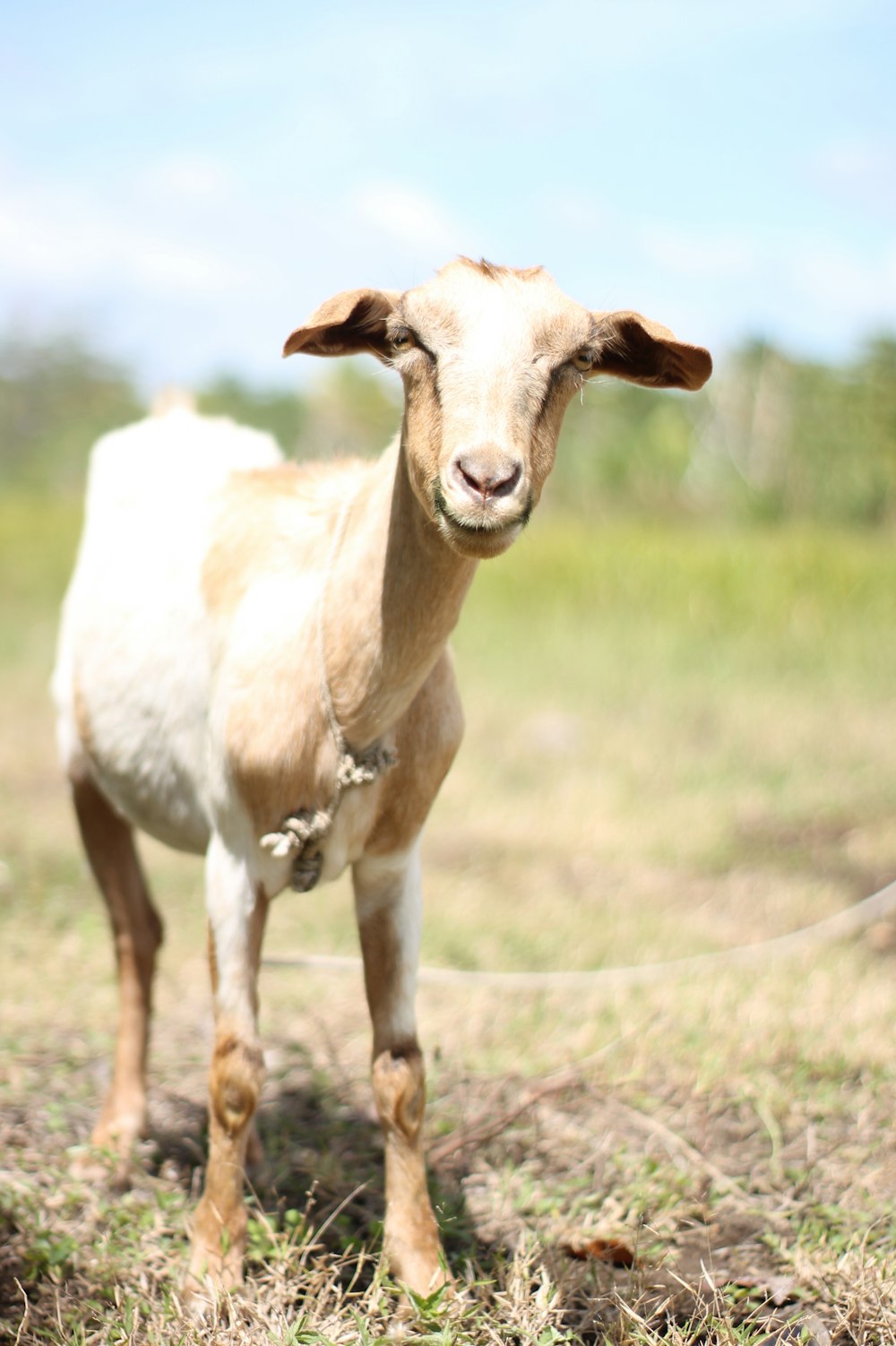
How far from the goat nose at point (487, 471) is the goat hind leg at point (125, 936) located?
199 cm

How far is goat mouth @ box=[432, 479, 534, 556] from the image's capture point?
7.54ft

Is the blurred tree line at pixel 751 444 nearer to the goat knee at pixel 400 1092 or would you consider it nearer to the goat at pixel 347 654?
the goat at pixel 347 654

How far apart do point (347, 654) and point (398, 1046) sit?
0.94 meters

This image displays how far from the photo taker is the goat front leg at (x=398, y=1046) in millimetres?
2906

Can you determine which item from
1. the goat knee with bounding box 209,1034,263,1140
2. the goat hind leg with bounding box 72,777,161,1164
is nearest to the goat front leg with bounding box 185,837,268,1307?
the goat knee with bounding box 209,1034,263,1140

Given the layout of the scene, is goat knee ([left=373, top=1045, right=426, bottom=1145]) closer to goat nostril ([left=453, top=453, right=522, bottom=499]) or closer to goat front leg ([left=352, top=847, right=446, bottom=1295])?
goat front leg ([left=352, top=847, right=446, bottom=1295])

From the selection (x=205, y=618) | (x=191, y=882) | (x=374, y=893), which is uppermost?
(x=205, y=618)

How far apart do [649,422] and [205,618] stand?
18.0 m

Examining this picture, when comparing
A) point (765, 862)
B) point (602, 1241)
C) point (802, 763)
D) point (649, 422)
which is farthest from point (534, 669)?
point (649, 422)

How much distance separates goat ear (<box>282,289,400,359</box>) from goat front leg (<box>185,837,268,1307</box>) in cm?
112

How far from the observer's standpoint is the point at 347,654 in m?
2.78

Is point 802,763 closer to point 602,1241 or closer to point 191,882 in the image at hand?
point 191,882

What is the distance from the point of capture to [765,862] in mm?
6441

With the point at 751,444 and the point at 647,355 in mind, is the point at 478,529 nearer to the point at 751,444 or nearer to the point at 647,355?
the point at 647,355
